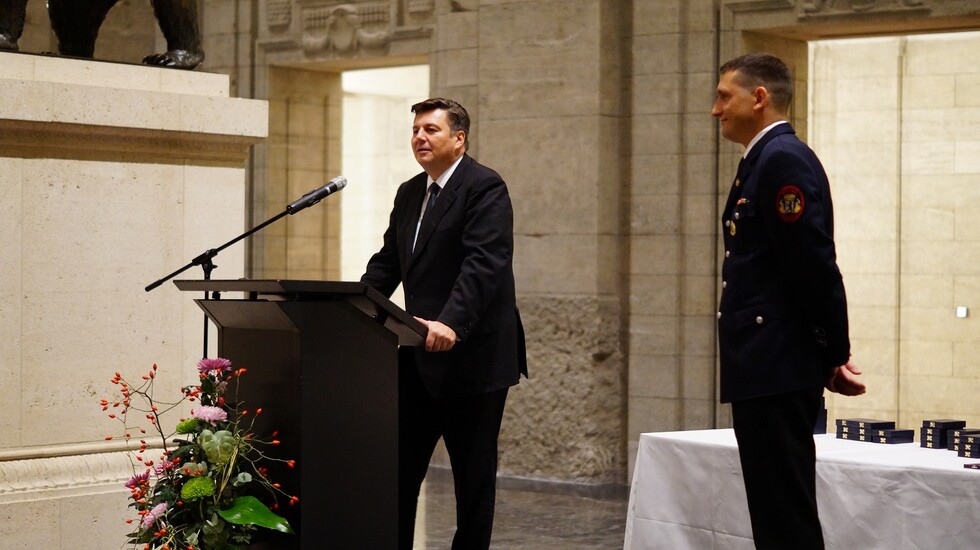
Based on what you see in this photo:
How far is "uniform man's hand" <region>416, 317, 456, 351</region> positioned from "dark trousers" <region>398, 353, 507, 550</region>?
40 cm

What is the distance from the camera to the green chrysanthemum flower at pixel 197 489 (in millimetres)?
4312

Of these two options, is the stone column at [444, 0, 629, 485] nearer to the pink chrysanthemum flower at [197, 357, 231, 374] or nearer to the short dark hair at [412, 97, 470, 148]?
the short dark hair at [412, 97, 470, 148]

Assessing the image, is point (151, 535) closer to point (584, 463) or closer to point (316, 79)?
point (584, 463)

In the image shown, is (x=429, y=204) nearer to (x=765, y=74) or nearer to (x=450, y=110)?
(x=450, y=110)

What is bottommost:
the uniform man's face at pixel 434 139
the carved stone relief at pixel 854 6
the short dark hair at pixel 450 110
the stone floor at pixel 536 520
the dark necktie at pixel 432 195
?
the stone floor at pixel 536 520

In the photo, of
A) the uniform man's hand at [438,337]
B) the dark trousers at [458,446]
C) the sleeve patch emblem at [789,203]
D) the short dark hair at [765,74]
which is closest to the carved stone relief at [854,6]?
the short dark hair at [765,74]

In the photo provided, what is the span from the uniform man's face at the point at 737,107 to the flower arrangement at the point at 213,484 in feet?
5.32

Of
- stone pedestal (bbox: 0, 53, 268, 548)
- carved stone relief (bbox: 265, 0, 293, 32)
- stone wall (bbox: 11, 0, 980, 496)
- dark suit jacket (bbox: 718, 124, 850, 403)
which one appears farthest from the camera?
carved stone relief (bbox: 265, 0, 293, 32)

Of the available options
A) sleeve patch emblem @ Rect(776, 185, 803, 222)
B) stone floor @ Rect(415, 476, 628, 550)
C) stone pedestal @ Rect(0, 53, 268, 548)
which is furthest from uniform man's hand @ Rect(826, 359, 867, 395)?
stone floor @ Rect(415, 476, 628, 550)

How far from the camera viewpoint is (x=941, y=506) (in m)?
4.62

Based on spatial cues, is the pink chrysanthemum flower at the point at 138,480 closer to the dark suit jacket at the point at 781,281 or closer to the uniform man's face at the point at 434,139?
the uniform man's face at the point at 434,139

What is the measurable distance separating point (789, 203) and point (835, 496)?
130 centimetres

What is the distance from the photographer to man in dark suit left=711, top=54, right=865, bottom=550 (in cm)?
405

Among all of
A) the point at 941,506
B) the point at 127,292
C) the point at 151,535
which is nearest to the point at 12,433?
the point at 127,292
